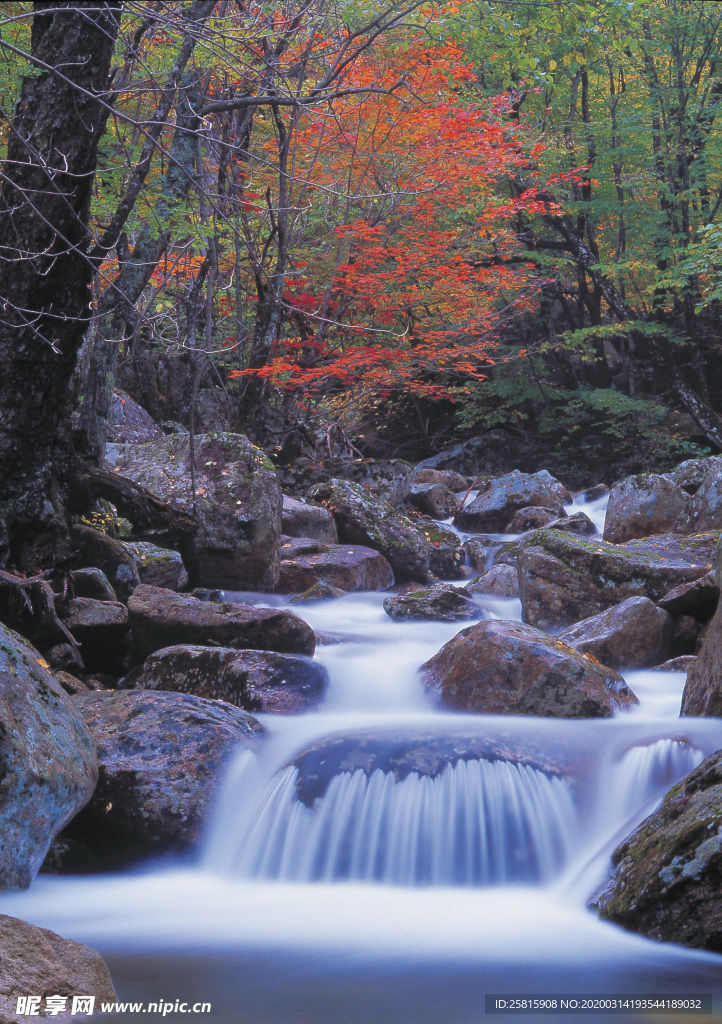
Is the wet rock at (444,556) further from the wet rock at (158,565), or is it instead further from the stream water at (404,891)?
the stream water at (404,891)

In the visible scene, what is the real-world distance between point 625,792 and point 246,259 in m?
10.2

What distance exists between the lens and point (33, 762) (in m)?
3.31

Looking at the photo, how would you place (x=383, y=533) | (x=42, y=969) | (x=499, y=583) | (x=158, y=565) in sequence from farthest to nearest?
(x=383, y=533)
(x=499, y=583)
(x=158, y=565)
(x=42, y=969)

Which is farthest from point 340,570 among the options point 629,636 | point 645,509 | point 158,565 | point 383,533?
point 645,509

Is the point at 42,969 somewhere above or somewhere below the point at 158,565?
below

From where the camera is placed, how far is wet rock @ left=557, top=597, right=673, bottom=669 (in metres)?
6.65

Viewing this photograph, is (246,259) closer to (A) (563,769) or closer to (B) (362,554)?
(B) (362,554)

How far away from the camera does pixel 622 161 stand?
18.7 metres

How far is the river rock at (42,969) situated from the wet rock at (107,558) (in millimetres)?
4018

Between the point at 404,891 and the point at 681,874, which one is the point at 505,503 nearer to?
the point at 404,891

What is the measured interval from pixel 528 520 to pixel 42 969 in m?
12.4

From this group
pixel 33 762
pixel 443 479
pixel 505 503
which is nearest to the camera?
pixel 33 762

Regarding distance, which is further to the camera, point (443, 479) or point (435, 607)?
point (443, 479)

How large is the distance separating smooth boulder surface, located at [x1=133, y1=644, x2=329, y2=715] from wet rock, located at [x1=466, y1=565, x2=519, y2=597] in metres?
4.81
